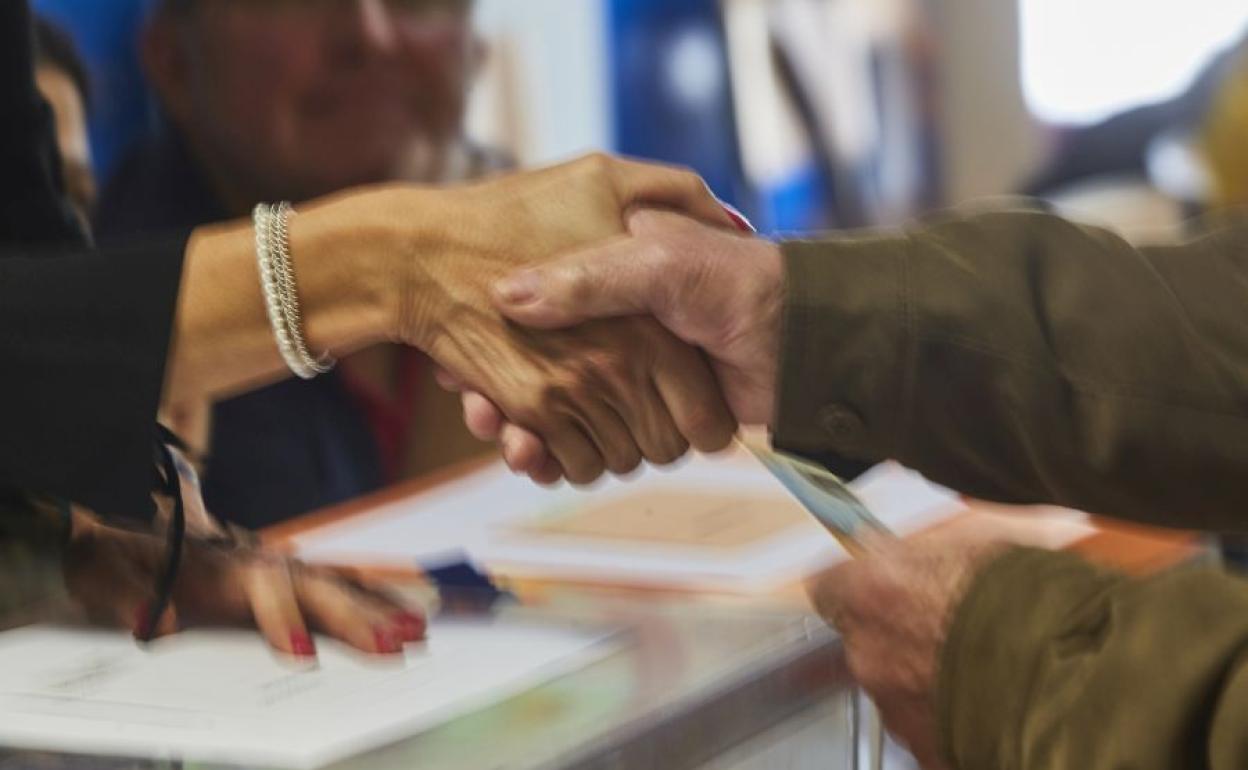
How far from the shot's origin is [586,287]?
0.84m

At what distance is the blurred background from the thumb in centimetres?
49

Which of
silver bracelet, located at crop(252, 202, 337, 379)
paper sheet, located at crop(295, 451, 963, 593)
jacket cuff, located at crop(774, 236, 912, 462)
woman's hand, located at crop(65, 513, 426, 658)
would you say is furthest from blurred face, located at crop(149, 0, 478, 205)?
jacket cuff, located at crop(774, 236, 912, 462)

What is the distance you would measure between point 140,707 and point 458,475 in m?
0.73

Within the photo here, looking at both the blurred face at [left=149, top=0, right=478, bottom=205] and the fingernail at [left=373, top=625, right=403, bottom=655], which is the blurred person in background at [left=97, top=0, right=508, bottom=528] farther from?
the fingernail at [left=373, top=625, right=403, bottom=655]

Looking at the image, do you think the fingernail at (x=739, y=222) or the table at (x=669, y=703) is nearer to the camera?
the table at (x=669, y=703)

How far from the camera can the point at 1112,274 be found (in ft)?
2.74

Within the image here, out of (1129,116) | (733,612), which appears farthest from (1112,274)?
(1129,116)

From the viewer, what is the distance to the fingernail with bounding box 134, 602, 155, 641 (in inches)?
28.2

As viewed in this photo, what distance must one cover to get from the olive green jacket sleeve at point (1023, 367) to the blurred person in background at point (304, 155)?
488 mm

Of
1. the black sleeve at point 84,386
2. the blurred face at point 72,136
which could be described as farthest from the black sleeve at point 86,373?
the blurred face at point 72,136

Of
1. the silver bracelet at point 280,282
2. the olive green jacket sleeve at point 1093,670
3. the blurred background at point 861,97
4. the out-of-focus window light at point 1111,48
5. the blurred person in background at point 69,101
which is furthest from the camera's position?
the out-of-focus window light at point 1111,48

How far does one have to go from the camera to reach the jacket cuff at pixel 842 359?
0.78m

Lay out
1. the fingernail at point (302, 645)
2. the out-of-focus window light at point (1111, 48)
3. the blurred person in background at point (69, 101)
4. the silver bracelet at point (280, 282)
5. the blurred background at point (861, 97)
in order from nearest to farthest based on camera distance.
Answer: the fingernail at point (302, 645) → the silver bracelet at point (280, 282) → the blurred person in background at point (69, 101) → the blurred background at point (861, 97) → the out-of-focus window light at point (1111, 48)

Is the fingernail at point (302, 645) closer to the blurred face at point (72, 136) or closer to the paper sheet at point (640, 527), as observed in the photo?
the paper sheet at point (640, 527)
